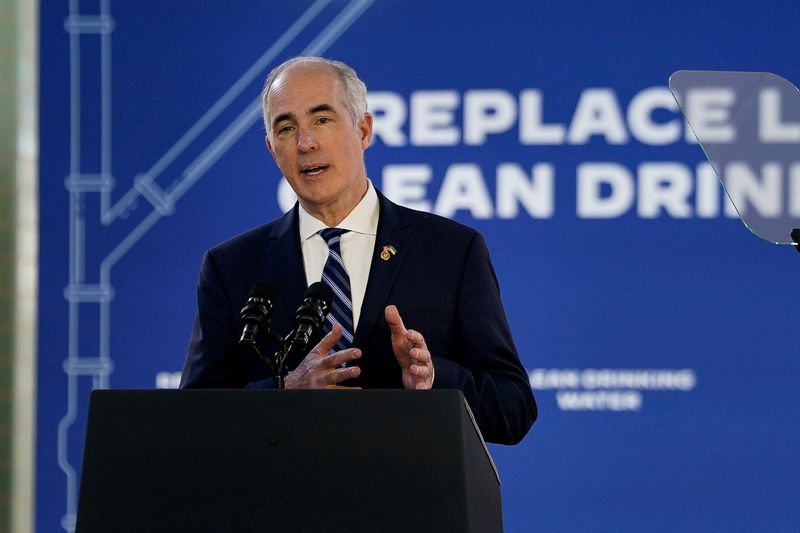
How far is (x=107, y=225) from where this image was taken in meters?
4.00

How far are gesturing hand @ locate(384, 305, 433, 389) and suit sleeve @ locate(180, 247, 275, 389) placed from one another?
1.70ft

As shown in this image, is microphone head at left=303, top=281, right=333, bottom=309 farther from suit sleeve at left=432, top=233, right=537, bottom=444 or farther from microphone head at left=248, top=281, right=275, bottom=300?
suit sleeve at left=432, top=233, right=537, bottom=444

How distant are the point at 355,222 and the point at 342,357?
0.68 m

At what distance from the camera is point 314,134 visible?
7.63 ft

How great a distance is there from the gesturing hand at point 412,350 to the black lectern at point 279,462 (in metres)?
0.34

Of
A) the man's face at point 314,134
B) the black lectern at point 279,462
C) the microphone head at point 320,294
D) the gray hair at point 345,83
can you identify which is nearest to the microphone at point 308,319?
the microphone head at point 320,294

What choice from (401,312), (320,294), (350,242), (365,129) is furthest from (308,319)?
(365,129)

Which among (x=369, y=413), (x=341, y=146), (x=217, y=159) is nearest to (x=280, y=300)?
(x=341, y=146)

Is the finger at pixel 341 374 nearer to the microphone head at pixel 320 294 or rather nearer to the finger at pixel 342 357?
the finger at pixel 342 357

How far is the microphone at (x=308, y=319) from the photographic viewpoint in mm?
1680

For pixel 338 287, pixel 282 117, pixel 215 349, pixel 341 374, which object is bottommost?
pixel 341 374

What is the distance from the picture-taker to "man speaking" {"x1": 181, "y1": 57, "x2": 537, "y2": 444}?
2.31 metres

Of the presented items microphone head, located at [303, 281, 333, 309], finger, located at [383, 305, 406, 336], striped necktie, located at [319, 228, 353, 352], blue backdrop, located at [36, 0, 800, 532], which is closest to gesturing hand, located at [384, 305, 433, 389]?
finger, located at [383, 305, 406, 336]

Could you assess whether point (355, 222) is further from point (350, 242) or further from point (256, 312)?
point (256, 312)
